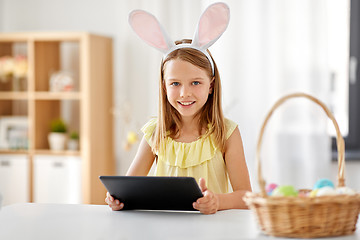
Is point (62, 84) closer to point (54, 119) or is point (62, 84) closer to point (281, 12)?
point (54, 119)

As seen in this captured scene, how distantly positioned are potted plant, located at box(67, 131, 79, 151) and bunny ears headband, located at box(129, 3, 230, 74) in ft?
7.15

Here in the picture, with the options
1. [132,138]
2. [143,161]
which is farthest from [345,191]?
[132,138]

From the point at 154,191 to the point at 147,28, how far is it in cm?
58

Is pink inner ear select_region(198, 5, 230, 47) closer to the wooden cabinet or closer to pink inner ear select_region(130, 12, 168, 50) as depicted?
pink inner ear select_region(130, 12, 168, 50)

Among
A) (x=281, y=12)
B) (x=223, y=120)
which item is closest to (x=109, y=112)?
(x=281, y=12)

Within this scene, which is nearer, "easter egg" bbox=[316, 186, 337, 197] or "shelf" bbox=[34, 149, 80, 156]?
"easter egg" bbox=[316, 186, 337, 197]

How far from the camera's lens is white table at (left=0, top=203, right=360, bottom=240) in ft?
4.23

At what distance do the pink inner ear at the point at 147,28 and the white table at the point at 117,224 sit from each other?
1.83ft

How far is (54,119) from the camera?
4078mm

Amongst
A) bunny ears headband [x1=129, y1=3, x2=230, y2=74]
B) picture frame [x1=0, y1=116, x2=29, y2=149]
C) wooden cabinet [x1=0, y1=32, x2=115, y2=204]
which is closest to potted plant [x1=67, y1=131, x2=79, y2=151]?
wooden cabinet [x1=0, y1=32, x2=115, y2=204]

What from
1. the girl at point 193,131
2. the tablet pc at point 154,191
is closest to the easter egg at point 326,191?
A: the tablet pc at point 154,191

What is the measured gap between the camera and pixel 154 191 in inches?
57.7

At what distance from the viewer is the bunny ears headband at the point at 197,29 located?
5.70 feet

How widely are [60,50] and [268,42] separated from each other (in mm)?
1532
